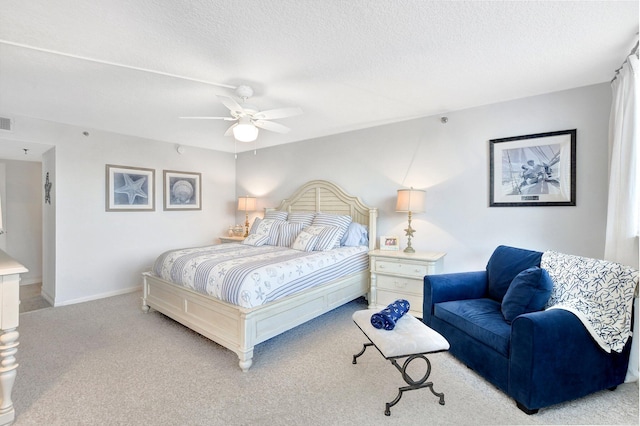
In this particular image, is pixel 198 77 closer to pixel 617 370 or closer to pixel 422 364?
pixel 422 364

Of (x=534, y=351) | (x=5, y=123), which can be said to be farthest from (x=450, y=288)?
(x=5, y=123)

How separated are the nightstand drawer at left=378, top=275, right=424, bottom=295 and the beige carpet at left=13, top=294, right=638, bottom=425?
0.79 m

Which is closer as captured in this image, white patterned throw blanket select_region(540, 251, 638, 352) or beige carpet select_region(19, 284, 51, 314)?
white patterned throw blanket select_region(540, 251, 638, 352)

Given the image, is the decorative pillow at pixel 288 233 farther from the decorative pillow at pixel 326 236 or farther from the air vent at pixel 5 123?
the air vent at pixel 5 123

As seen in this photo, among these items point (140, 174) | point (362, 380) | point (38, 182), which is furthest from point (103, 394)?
point (38, 182)

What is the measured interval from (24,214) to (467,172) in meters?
6.93

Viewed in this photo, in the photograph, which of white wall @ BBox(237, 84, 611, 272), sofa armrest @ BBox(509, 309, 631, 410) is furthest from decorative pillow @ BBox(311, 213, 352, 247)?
sofa armrest @ BBox(509, 309, 631, 410)

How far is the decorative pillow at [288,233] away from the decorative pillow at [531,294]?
8.61 ft

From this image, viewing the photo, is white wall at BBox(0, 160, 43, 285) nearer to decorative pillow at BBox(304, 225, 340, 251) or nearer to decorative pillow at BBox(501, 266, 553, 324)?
decorative pillow at BBox(304, 225, 340, 251)

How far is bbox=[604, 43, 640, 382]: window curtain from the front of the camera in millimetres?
2141

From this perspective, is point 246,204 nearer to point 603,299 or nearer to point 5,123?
point 5,123

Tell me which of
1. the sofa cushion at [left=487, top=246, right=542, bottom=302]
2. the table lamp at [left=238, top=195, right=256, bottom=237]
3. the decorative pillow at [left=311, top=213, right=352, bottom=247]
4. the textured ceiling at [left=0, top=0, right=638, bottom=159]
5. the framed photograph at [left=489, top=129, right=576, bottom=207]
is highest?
the textured ceiling at [left=0, top=0, right=638, bottom=159]

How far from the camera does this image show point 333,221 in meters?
4.13

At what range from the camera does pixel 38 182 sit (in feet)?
17.0
